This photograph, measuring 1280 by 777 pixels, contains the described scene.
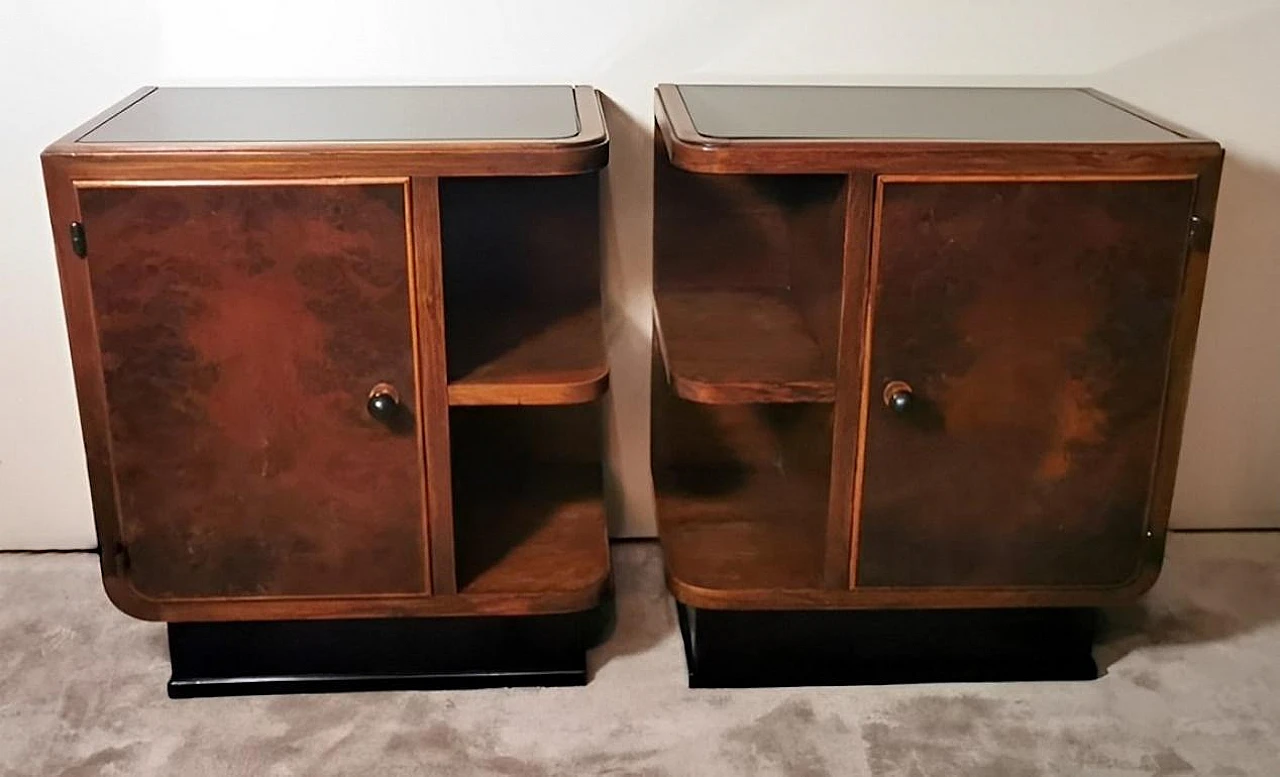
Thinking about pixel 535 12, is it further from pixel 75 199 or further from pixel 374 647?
pixel 374 647

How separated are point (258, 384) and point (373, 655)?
37cm

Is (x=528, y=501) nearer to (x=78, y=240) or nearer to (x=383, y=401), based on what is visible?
(x=383, y=401)

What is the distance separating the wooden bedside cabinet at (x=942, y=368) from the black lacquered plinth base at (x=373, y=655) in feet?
0.62

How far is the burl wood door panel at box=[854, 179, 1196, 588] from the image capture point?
4.38 ft

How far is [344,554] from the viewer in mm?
1432

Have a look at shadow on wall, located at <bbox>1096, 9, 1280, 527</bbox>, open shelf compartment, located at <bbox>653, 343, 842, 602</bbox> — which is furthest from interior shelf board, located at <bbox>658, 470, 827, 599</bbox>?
shadow on wall, located at <bbox>1096, 9, 1280, 527</bbox>

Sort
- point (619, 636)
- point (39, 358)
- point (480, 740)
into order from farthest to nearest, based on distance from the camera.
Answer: point (39, 358)
point (619, 636)
point (480, 740)

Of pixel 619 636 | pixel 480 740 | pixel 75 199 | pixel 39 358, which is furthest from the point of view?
pixel 39 358

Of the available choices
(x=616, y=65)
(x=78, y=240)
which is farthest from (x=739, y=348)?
(x=78, y=240)

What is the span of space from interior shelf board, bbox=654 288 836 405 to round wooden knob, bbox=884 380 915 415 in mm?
59

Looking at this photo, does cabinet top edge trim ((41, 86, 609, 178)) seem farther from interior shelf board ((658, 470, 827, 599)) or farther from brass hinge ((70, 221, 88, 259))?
interior shelf board ((658, 470, 827, 599))

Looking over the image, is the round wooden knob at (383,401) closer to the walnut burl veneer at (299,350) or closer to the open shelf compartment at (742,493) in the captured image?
the walnut burl veneer at (299,350)

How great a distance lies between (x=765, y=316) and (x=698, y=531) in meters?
0.29

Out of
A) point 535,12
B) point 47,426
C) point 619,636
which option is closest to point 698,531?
point 619,636
